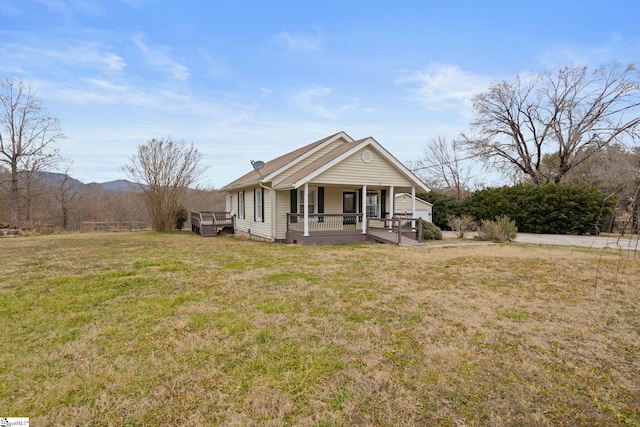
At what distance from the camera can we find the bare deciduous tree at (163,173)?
778 inches

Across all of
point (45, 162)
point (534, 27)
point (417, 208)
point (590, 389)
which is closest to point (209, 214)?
point (417, 208)

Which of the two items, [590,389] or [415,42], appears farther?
[415,42]

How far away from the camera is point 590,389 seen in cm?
282

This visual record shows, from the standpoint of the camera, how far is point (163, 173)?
19922 millimetres

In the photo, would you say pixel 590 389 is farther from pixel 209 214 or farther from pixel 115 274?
pixel 209 214

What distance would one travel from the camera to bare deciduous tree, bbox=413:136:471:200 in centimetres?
3444

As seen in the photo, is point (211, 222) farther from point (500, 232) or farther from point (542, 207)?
point (542, 207)

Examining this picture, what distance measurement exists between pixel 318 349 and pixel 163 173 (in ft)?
64.0

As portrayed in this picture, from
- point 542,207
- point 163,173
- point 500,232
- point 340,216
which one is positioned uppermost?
point 163,173

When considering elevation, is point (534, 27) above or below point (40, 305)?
above

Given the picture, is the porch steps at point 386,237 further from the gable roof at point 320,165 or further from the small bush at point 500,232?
the small bush at point 500,232

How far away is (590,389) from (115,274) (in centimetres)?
825

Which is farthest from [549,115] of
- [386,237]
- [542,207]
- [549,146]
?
[386,237]

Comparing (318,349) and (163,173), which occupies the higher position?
(163,173)
